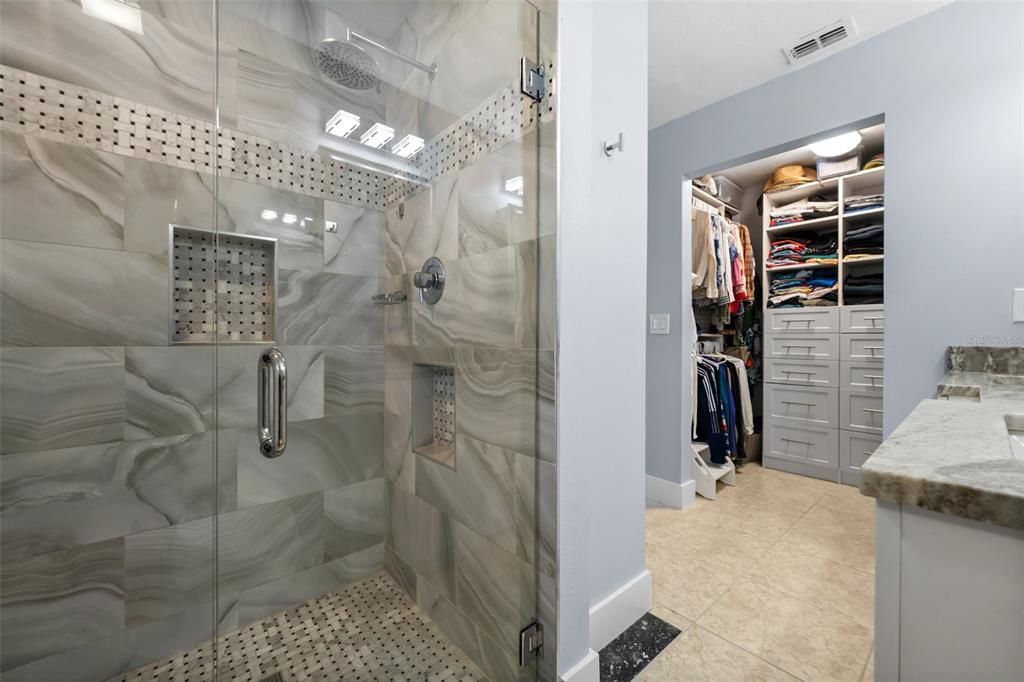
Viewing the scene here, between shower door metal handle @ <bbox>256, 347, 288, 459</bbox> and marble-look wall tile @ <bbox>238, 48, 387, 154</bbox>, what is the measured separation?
2.17 feet

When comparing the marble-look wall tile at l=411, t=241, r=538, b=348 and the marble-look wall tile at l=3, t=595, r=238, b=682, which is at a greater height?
the marble-look wall tile at l=411, t=241, r=538, b=348

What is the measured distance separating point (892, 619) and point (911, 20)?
8.19 ft

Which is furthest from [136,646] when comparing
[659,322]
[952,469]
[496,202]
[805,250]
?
[805,250]

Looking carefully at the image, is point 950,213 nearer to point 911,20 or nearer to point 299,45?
point 911,20

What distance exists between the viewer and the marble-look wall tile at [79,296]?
1074 mm

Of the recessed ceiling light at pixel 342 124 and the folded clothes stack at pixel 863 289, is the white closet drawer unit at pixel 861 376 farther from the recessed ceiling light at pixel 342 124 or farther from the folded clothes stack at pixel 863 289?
the recessed ceiling light at pixel 342 124

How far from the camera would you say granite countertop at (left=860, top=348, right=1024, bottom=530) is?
0.46 meters

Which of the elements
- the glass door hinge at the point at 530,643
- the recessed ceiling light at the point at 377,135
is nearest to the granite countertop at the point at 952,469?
the glass door hinge at the point at 530,643

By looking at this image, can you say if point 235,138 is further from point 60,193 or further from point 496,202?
point 496,202

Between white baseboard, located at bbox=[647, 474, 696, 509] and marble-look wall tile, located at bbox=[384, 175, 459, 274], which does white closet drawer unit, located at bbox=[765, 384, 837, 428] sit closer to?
white baseboard, located at bbox=[647, 474, 696, 509]

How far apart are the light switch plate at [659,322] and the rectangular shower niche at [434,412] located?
1.71 m

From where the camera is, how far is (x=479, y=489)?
1.23 m

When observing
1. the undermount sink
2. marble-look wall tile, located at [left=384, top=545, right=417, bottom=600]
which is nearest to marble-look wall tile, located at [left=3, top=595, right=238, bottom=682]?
marble-look wall tile, located at [left=384, top=545, right=417, bottom=600]

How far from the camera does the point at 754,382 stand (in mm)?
3627
